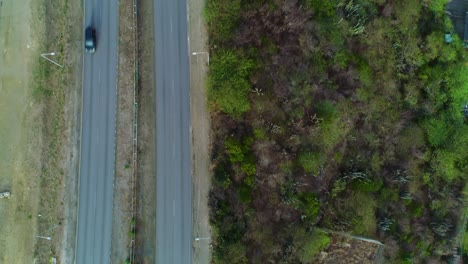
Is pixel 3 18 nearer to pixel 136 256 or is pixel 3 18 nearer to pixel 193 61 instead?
pixel 193 61

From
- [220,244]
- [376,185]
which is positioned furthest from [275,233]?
[376,185]

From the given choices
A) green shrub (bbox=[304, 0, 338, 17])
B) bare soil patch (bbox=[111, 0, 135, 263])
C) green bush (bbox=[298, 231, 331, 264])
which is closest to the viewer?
green bush (bbox=[298, 231, 331, 264])

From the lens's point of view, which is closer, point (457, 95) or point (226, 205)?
point (226, 205)

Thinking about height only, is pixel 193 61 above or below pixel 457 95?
above

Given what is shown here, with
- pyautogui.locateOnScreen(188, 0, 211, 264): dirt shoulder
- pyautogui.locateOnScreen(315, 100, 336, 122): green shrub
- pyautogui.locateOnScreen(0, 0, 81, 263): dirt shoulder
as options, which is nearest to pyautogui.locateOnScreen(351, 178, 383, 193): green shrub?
pyautogui.locateOnScreen(315, 100, 336, 122): green shrub

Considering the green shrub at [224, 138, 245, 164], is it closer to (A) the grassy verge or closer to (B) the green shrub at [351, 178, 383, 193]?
(B) the green shrub at [351, 178, 383, 193]

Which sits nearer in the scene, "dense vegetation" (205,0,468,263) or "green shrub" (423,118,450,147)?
"dense vegetation" (205,0,468,263)

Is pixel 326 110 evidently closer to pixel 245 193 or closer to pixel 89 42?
pixel 245 193

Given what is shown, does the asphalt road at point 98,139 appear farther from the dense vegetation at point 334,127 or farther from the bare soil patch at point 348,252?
the bare soil patch at point 348,252
